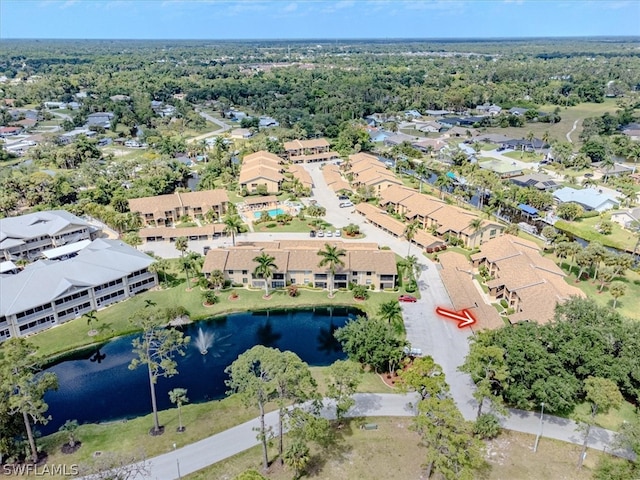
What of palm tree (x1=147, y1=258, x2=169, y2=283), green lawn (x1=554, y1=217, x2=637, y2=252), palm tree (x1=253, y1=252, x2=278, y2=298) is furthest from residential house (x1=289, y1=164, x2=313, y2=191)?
green lawn (x1=554, y1=217, x2=637, y2=252)

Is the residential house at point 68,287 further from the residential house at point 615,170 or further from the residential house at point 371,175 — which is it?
the residential house at point 615,170

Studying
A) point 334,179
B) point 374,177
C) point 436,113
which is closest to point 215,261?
point 374,177

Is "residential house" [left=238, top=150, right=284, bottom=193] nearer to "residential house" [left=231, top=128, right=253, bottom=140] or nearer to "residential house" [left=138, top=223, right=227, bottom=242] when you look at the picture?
"residential house" [left=138, top=223, right=227, bottom=242]

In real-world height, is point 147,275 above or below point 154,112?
below

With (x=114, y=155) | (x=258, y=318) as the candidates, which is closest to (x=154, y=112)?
(x=114, y=155)

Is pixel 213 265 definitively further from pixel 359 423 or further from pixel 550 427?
pixel 550 427

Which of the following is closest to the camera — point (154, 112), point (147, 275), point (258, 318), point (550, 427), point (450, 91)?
point (550, 427)

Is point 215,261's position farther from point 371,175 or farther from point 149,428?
point 371,175
